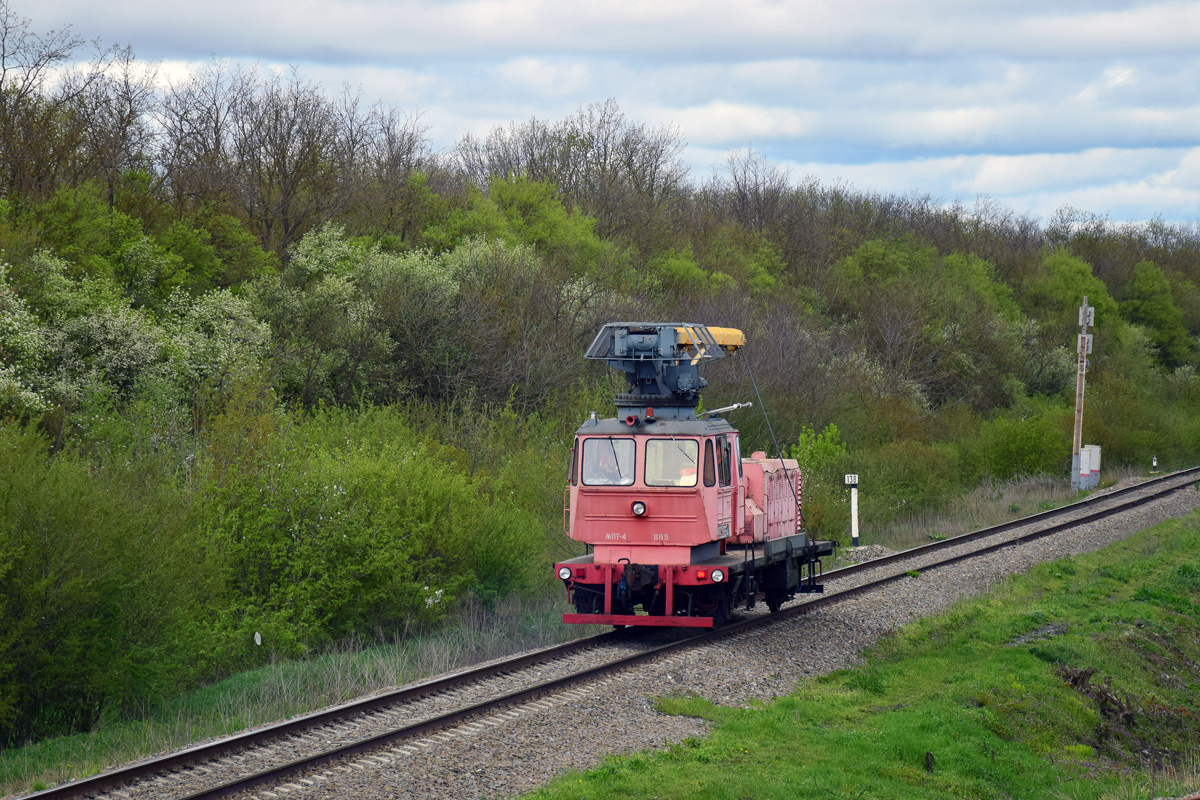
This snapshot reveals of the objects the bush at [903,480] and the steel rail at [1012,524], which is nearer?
the steel rail at [1012,524]

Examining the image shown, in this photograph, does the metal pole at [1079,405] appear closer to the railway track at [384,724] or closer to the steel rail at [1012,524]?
the steel rail at [1012,524]

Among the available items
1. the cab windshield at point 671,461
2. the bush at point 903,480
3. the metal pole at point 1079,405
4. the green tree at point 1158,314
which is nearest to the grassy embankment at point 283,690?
the cab windshield at point 671,461

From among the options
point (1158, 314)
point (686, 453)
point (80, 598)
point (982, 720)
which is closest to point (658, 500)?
point (686, 453)

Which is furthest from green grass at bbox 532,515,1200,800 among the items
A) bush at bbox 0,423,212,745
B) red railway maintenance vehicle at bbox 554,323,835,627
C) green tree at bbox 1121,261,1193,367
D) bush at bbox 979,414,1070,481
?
green tree at bbox 1121,261,1193,367

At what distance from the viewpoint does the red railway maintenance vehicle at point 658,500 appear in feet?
47.5

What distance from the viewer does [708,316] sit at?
38562 millimetres

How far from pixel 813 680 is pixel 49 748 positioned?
845cm

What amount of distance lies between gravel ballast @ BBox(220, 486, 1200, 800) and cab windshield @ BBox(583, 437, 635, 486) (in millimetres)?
2462

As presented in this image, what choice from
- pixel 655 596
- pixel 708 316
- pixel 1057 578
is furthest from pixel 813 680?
pixel 708 316

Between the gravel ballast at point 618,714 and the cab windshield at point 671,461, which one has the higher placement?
the cab windshield at point 671,461

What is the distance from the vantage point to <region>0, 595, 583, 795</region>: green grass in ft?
33.1

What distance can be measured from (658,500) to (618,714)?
3.87 metres

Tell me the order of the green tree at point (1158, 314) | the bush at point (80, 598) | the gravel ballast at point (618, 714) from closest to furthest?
the gravel ballast at point (618, 714), the bush at point (80, 598), the green tree at point (1158, 314)

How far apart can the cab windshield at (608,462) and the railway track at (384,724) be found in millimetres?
2154
